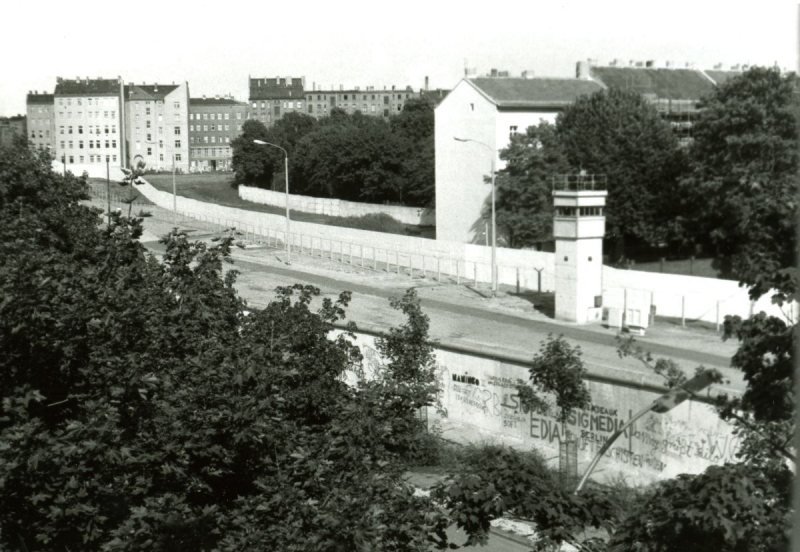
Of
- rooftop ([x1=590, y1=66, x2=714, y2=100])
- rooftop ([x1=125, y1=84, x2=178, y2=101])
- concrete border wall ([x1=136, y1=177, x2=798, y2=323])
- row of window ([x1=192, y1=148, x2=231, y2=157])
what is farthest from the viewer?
row of window ([x1=192, y1=148, x2=231, y2=157])

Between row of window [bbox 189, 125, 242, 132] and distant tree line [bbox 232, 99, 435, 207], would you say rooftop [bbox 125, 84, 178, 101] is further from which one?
distant tree line [bbox 232, 99, 435, 207]

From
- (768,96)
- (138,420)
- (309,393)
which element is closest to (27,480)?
(138,420)

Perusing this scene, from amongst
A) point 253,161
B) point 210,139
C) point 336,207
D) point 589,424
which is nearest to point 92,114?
point 210,139

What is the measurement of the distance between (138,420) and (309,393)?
3201 mm

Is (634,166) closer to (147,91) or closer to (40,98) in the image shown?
(147,91)

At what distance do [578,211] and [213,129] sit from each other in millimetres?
96738

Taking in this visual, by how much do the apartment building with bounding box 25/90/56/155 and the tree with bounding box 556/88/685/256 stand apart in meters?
84.8

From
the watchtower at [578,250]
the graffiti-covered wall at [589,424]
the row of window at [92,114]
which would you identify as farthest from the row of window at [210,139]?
the graffiti-covered wall at [589,424]

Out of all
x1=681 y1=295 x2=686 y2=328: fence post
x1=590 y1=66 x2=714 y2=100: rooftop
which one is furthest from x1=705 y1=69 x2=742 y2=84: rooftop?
x1=681 y1=295 x2=686 y2=328: fence post

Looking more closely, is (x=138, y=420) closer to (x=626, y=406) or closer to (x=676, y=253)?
(x=626, y=406)

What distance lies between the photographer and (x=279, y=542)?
25.1ft

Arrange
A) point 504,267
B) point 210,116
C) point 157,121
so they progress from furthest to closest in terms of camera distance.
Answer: point 210,116
point 157,121
point 504,267

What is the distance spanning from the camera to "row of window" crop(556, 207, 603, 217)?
32.3 metres

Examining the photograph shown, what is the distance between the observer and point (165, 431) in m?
8.68
